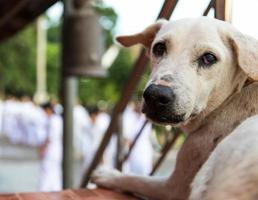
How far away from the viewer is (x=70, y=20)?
7102 mm

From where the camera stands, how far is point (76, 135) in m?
11.7

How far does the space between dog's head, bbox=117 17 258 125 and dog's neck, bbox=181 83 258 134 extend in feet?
0.13

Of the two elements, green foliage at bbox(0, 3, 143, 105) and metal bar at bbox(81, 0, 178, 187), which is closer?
metal bar at bbox(81, 0, 178, 187)

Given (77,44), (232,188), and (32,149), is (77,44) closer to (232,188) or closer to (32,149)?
(232,188)

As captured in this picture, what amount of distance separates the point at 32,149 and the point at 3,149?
1.18 metres

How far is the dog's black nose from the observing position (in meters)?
2.56

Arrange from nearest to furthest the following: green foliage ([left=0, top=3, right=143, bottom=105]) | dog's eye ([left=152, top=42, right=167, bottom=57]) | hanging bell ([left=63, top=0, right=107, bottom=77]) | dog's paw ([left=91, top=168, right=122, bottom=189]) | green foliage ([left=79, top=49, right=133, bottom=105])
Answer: dog's eye ([left=152, top=42, right=167, bottom=57]), dog's paw ([left=91, top=168, right=122, bottom=189]), hanging bell ([left=63, top=0, right=107, bottom=77]), green foliage ([left=0, top=3, right=143, bottom=105]), green foliage ([left=79, top=49, right=133, bottom=105])

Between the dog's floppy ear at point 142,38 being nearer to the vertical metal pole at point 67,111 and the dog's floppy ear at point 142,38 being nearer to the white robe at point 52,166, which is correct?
the vertical metal pole at point 67,111

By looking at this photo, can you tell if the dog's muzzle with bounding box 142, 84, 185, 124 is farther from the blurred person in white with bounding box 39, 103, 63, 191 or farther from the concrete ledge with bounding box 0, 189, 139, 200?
the blurred person in white with bounding box 39, 103, 63, 191

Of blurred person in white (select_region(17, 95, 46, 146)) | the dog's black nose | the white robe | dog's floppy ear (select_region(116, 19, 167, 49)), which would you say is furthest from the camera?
blurred person in white (select_region(17, 95, 46, 146))

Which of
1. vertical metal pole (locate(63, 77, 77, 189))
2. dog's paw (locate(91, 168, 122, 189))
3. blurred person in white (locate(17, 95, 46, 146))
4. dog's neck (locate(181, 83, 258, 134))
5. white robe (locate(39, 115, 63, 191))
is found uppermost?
dog's neck (locate(181, 83, 258, 134))

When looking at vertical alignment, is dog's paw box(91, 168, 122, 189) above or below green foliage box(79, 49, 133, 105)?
above

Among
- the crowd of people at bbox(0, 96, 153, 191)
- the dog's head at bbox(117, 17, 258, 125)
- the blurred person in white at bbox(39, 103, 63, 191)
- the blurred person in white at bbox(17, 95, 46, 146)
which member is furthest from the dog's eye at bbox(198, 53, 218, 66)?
the blurred person in white at bbox(17, 95, 46, 146)

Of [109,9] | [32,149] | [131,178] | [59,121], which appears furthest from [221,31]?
[109,9]
